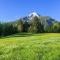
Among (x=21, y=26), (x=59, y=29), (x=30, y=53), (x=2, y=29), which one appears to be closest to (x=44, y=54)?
(x=30, y=53)

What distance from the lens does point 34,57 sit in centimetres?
2275

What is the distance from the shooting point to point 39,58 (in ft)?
73.0

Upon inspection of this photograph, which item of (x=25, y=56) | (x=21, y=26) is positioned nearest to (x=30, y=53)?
(x=25, y=56)

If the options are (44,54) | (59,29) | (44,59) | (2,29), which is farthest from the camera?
(59,29)

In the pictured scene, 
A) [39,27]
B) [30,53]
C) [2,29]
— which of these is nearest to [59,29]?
[39,27]

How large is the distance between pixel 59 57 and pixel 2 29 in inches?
3501

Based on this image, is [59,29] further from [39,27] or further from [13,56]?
[13,56]

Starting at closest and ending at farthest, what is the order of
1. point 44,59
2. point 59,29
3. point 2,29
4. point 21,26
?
point 44,59 → point 2,29 → point 21,26 → point 59,29

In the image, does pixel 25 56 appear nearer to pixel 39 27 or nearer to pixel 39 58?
pixel 39 58

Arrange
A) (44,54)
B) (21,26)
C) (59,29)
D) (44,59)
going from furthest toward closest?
1. (59,29)
2. (21,26)
3. (44,54)
4. (44,59)

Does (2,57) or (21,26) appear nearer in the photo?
(2,57)

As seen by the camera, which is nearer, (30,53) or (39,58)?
(39,58)

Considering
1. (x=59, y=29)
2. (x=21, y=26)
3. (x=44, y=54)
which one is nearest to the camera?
(x=44, y=54)

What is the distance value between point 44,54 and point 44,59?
2225mm
